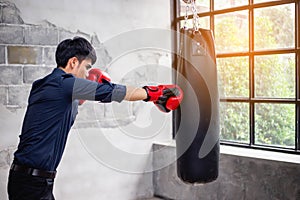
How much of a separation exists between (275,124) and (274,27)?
0.82 m

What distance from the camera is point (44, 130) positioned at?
2.29 metres

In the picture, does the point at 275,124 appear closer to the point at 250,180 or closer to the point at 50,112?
the point at 250,180

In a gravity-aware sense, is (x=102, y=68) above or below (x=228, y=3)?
below

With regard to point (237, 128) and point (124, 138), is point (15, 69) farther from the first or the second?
point (237, 128)

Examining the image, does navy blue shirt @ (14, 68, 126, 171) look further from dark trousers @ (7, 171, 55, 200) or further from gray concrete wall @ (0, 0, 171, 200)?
gray concrete wall @ (0, 0, 171, 200)

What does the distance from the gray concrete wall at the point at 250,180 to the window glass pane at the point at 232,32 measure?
0.93 m

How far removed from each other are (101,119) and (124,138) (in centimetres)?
32

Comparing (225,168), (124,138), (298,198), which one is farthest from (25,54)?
(298,198)

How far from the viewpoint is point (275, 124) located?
3.34 metres

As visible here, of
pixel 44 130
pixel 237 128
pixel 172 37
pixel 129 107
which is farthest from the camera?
pixel 172 37

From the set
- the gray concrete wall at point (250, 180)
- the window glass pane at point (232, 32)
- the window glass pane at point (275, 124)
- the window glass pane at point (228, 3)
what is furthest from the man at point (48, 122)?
the window glass pane at point (228, 3)

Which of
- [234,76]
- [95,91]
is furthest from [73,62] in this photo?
[234,76]

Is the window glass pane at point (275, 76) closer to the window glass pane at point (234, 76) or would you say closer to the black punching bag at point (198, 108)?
the window glass pane at point (234, 76)

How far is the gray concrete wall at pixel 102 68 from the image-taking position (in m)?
3.12
